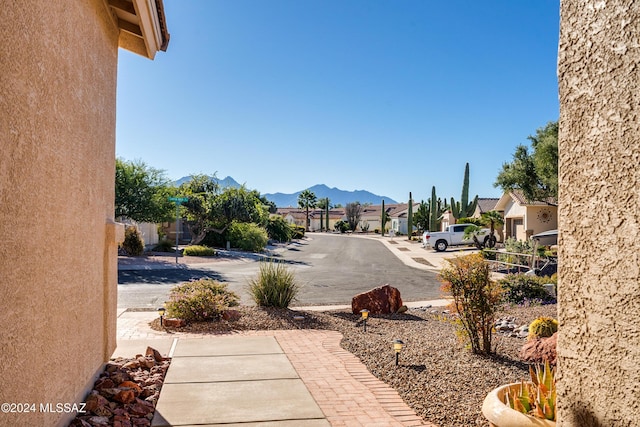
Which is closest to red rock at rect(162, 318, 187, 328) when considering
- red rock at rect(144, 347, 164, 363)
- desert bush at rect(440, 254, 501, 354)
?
red rock at rect(144, 347, 164, 363)

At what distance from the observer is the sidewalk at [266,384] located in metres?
4.82

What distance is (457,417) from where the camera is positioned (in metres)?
4.89

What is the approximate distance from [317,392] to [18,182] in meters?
3.75

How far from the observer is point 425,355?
7008 millimetres

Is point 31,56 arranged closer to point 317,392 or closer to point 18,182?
A: point 18,182

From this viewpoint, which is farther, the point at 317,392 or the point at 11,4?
the point at 317,392

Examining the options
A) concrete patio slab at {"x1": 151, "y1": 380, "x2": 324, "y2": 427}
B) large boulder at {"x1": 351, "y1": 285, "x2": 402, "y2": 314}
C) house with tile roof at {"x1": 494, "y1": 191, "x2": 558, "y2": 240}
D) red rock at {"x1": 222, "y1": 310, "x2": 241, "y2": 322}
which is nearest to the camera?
concrete patio slab at {"x1": 151, "y1": 380, "x2": 324, "y2": 427}

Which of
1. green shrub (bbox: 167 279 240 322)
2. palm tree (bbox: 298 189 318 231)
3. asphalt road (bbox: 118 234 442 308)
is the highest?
palm tree (bbox: 298 189 318 231)

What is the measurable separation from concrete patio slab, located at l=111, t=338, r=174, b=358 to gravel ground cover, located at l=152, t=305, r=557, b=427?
1130 mm

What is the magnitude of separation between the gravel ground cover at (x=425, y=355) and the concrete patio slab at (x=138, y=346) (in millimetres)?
1130

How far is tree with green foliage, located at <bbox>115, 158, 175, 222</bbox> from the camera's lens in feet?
86.4

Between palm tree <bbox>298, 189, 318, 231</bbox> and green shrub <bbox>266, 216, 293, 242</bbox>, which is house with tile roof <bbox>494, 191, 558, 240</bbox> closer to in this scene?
green shrub <bbox>266, 216, 293, 242</bbox>

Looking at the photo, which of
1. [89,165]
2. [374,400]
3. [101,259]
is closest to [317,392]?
[374,400]

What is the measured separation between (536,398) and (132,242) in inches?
963
